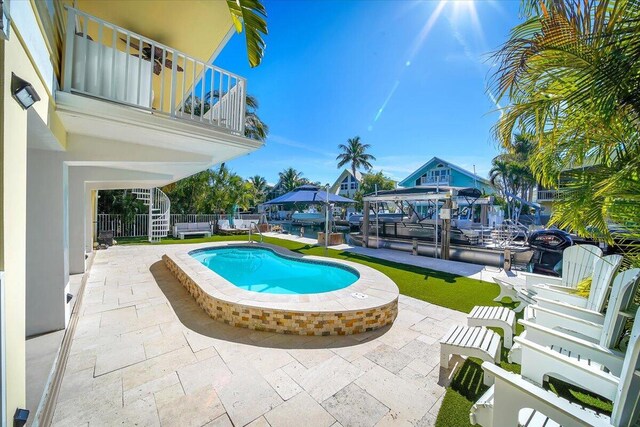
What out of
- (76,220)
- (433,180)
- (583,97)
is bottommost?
(76,220)

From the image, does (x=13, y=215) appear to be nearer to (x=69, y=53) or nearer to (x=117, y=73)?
(x=69, y=53)

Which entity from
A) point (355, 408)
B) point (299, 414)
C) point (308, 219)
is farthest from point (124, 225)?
point (308, 219)

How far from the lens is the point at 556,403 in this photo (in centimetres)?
173

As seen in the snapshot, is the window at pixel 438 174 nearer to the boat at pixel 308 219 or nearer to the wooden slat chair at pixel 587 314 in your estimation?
the boat at pixel 308 219

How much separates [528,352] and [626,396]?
0.93 m

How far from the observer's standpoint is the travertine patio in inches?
103

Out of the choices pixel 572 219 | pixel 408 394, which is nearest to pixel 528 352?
pixel 408 394

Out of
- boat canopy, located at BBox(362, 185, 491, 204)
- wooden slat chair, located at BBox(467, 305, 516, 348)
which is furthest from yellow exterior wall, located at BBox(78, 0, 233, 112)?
boat canopy, located at BBox(362, 185, 491, 204)

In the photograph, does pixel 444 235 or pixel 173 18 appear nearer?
pixel 173 18

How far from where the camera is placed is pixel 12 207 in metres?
1.65

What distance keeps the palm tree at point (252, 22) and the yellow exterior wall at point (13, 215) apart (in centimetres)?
200

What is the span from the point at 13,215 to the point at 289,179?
4513 cm

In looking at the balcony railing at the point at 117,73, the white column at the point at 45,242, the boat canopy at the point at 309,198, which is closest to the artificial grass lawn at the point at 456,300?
the boat canopy at the point at 309,198

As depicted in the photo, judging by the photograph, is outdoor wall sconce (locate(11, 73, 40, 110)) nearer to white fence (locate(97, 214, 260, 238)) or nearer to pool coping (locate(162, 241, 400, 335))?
pool coping (locate(162, 241, 400, 335))
